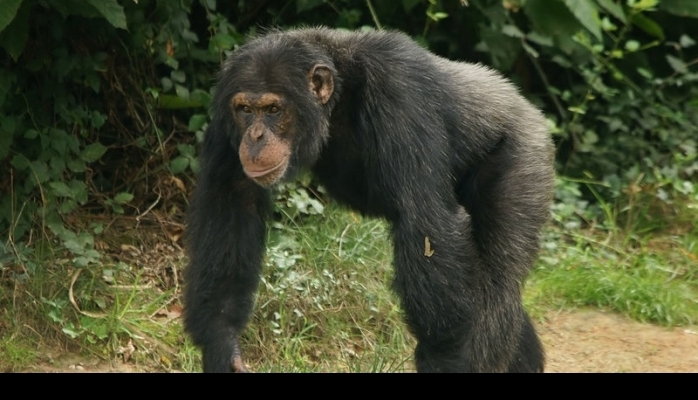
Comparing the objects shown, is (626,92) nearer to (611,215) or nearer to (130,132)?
(611,215)

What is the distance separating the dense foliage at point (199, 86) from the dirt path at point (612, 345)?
1.37 metres

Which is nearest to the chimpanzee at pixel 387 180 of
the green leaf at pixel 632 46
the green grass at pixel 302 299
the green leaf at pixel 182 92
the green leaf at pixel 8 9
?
the green grass at pixel 302 299

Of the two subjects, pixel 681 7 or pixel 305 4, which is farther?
pixel 681 7

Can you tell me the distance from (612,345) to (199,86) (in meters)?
3.72

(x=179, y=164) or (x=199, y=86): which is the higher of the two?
(x=199, y=86)

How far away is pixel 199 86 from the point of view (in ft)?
27.5

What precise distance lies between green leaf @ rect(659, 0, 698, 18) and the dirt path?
9.54ft

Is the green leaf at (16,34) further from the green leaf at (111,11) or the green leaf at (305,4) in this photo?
the green leaf at (305,4)

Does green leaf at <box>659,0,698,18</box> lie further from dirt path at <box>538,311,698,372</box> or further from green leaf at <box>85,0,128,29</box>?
green leaf at <box>85,0,128,29</box>

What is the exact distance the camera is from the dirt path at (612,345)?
6.91m

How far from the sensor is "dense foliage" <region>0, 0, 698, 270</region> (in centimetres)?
736

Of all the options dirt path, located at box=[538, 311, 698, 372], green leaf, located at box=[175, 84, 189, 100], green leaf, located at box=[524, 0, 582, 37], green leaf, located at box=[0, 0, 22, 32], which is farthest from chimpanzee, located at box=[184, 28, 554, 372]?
green leaf, located at box=[175, 84, 189, 100]

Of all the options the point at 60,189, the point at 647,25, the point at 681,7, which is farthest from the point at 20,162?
the point at 681,7

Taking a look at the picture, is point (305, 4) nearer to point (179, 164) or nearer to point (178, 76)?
point (178, 76)
